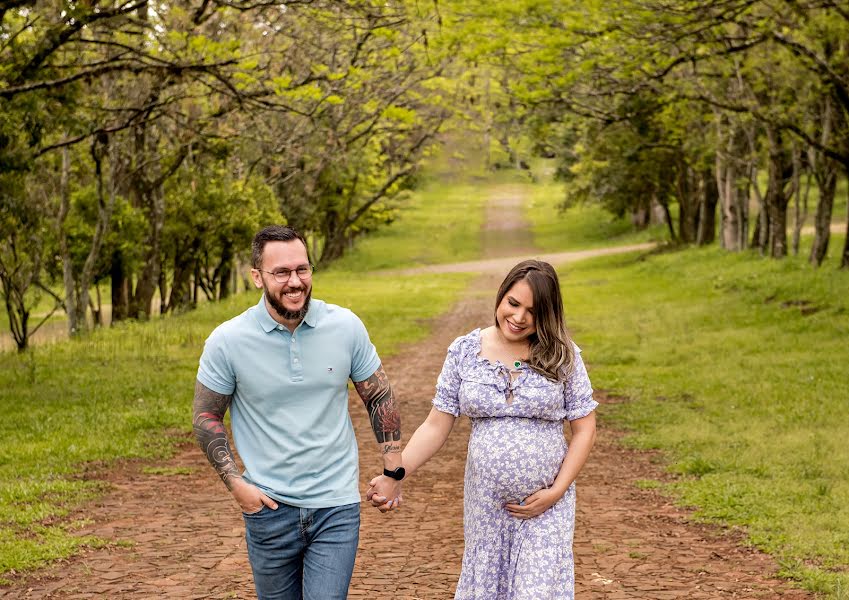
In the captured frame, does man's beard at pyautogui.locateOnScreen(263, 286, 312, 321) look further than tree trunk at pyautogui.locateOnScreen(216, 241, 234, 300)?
No

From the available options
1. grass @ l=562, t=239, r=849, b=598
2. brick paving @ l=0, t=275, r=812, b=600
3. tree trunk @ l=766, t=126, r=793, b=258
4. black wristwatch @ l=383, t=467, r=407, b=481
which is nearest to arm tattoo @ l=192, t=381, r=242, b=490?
black wristwatch @ l=383, t=467, r=407, b=481

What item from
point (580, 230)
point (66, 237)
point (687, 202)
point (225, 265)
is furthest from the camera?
point (580, 230)

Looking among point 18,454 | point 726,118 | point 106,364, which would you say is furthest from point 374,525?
point 726,118

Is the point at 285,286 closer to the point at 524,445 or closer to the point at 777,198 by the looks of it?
the point at 524,445

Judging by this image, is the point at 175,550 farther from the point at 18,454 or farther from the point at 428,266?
the point at 428,266

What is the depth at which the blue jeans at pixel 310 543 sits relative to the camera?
14.2 feet

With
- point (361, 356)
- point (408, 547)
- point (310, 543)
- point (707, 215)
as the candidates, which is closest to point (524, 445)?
point (361, 356)

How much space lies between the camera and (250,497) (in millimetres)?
4277

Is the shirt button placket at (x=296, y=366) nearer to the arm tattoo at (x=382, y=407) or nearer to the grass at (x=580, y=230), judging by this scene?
the arm tattoo at (x=382, y=407)

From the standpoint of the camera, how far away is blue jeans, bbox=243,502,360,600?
4.34 m

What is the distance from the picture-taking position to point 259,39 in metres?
23.6

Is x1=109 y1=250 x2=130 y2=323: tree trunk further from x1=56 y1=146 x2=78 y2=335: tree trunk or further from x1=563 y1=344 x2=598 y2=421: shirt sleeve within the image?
x1=563 y1=344 x2=598 y2=421: shirt sleeve

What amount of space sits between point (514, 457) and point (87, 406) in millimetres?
10024

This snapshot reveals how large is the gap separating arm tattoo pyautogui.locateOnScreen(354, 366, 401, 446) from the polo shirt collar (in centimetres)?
37
